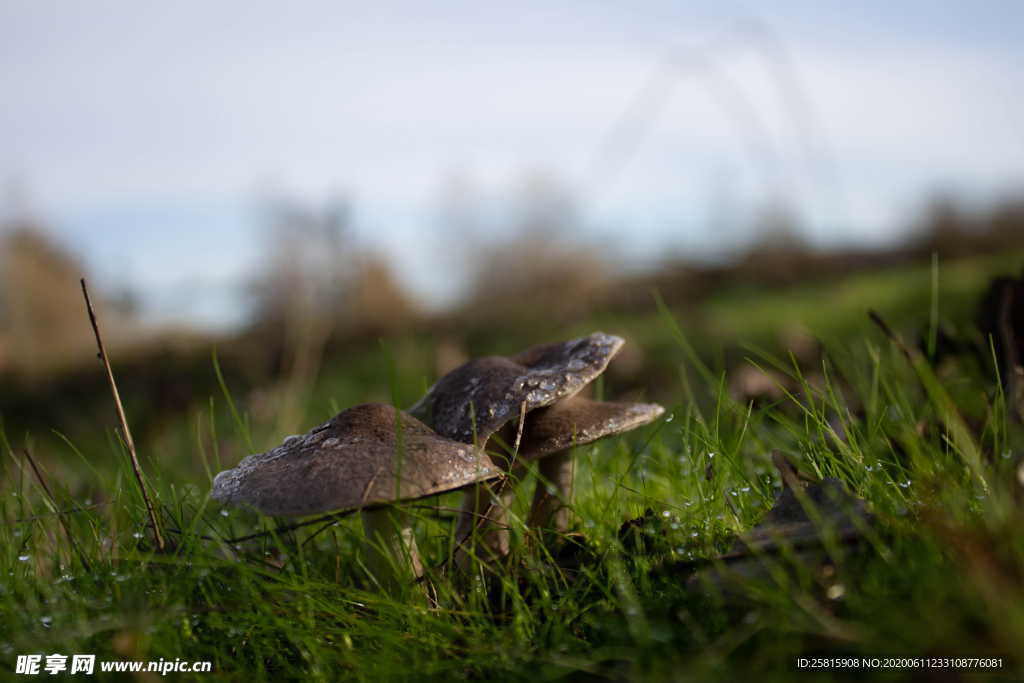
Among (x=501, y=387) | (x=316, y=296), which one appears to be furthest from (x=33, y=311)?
(x=501, y=387)

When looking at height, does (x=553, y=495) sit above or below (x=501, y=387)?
below

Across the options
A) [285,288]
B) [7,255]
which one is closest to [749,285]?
[285,288]

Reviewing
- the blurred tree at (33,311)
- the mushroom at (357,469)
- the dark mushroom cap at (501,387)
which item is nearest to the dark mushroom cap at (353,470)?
the mushroom at (357,469)

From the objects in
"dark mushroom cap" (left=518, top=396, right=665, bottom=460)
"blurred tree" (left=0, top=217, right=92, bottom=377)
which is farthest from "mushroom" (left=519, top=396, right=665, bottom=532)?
"blurred tree" (left=0, top=217, right=92, bottom=377)

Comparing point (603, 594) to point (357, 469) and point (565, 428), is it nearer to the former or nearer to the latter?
point (565, 428)

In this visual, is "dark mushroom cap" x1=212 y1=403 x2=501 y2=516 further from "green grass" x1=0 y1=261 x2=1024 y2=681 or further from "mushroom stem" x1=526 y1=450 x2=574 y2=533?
"mushroom stem" x1=526 y1=450 x2=574 y2=533

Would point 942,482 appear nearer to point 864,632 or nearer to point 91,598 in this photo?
point 864,632

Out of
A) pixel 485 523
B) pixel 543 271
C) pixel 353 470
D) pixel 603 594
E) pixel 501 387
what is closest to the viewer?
pixel 353 470
